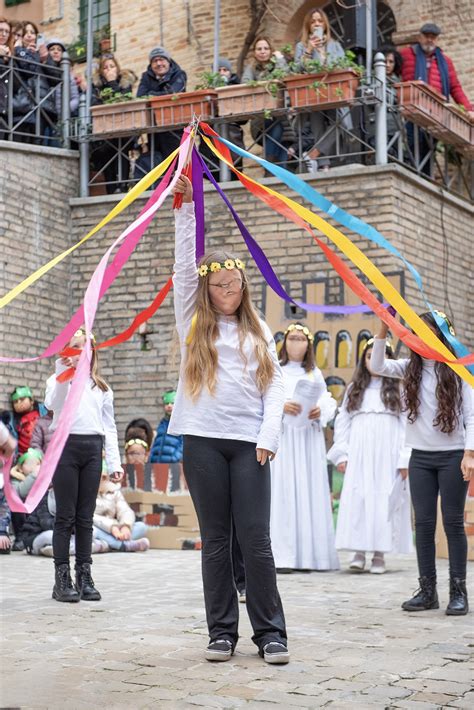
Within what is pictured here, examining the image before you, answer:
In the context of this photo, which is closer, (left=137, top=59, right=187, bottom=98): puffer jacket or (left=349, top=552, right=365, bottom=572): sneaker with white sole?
(left=349, top=552, right=365, bottom=572): sneaker with white sole

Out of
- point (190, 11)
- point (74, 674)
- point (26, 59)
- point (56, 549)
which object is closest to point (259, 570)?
point (74, 674)

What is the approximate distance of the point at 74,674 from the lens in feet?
16.6

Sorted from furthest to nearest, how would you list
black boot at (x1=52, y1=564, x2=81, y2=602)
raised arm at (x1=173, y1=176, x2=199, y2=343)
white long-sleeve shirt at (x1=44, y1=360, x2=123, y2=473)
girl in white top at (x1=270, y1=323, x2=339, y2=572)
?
girl in white top at (x1=270, y1=323, x2=339, y2=572), black boot at (x1=52, y1=564, x2=81, y2=602), white long-sleeve shirt at (x1=44, y1=360, x2=123, y2=473), raised arm at (x1=173, y1=176, x2=199, y2=343)

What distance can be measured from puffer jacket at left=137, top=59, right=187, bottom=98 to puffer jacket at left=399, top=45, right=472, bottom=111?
9.75 ft

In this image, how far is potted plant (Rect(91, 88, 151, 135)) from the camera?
15.4 m

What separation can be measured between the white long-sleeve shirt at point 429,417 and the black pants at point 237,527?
1.80 meters

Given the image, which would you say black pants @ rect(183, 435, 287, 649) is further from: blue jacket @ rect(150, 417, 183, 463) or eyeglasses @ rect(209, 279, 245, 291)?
blue jacket @ rect(150, 417, 183, 463)

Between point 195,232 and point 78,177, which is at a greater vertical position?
point 78,177

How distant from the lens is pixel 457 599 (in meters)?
7.06

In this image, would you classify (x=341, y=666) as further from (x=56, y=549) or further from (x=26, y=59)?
(x=26, y=59)

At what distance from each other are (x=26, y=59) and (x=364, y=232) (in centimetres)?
1057

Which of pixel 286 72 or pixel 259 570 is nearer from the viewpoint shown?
pixel 259 570

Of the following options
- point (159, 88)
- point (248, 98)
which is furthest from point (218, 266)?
point (159, 88)

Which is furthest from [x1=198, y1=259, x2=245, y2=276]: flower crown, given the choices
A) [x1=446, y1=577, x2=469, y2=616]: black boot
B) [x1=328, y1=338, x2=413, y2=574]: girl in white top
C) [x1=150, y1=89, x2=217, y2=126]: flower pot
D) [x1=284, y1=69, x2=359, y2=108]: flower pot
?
[x1=150, y1=89, x2=217, y2=126]: flower pot
